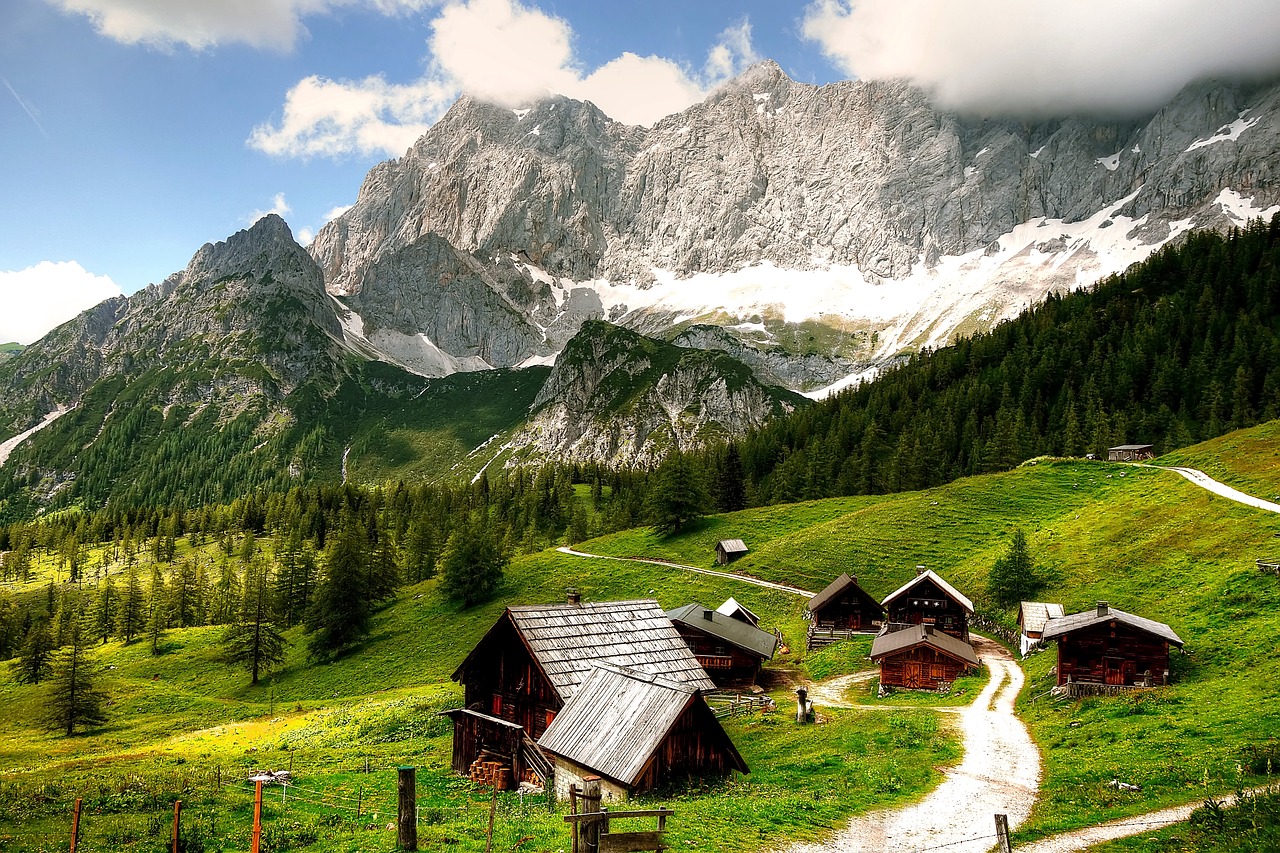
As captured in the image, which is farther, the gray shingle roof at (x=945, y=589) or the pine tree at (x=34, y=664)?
the pine tree at (x=34, y=664)

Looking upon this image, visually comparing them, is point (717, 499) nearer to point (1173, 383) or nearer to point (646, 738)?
point (1173, 383)

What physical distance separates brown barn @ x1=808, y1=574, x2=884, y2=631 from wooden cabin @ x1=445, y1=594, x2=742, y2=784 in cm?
3127

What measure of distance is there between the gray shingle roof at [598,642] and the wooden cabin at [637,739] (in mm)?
3000

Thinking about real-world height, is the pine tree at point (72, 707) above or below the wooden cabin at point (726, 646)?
below

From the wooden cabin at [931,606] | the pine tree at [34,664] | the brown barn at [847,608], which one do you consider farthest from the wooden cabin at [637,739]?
the pine tree at [34,664]

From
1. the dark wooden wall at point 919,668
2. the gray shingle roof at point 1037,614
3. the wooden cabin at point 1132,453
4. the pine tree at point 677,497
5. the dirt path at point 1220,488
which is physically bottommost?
the dark wooden wall at point 919,668

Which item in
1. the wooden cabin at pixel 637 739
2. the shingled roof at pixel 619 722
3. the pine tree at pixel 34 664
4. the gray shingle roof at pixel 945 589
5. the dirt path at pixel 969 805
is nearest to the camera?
the dirt path at pixel 969 805


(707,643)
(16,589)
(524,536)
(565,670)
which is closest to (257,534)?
(16,589)

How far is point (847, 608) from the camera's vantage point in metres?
64.0

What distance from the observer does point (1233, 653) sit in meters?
33.8

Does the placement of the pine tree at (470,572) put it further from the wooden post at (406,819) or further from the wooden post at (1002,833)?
the wooden post at (1002,833)

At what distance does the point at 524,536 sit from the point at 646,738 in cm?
11676

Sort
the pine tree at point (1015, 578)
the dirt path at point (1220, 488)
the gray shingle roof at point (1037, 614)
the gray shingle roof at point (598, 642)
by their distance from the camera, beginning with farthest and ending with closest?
the pine tree at point (1015, 578)
the dirt path at point (1220, 488)
the gray shingle roof at point (1037, 614)
the gray shingle roof at point (598, 642)

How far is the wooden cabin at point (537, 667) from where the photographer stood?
103ft
